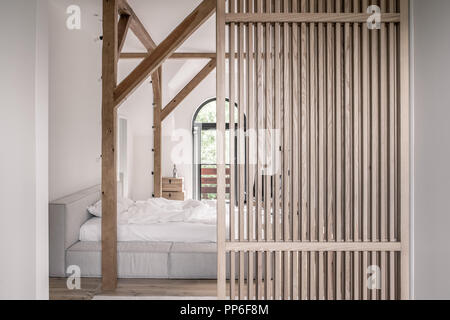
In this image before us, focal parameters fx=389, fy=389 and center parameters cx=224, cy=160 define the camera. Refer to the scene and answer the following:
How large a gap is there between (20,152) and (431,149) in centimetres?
190

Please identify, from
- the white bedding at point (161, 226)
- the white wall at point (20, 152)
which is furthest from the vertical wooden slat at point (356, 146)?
the white bedding at point (161, 226)

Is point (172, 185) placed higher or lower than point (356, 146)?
lower

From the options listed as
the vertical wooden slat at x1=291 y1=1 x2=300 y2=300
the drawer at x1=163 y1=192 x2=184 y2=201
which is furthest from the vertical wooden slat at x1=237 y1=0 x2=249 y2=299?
the drawer at x1=163 y1=192 x2=184 y2=201

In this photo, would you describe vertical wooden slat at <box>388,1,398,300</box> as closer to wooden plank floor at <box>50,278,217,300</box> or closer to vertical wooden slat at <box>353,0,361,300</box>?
vertical wooden slat at <box>353,0,361,300</box>

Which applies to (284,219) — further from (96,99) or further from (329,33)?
(96,99)

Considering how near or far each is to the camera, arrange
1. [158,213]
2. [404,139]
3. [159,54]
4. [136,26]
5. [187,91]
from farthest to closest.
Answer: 1. [187,91]
2. [136,26]
3. [158,213]
4. [159,54]
5. [404,139]

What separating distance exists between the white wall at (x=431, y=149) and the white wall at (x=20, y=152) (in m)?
1.83

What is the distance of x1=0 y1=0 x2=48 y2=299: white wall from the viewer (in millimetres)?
1826

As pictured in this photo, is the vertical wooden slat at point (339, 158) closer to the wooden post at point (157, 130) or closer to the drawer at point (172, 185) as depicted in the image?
the wooden post at point (157, 130)

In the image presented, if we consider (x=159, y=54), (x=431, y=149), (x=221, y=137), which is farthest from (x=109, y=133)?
(x=431, y=149)

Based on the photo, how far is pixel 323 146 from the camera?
205 centimetres

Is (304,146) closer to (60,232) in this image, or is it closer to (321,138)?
(321,138)

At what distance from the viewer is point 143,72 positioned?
3.47 meters

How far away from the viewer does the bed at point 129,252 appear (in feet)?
12.1
